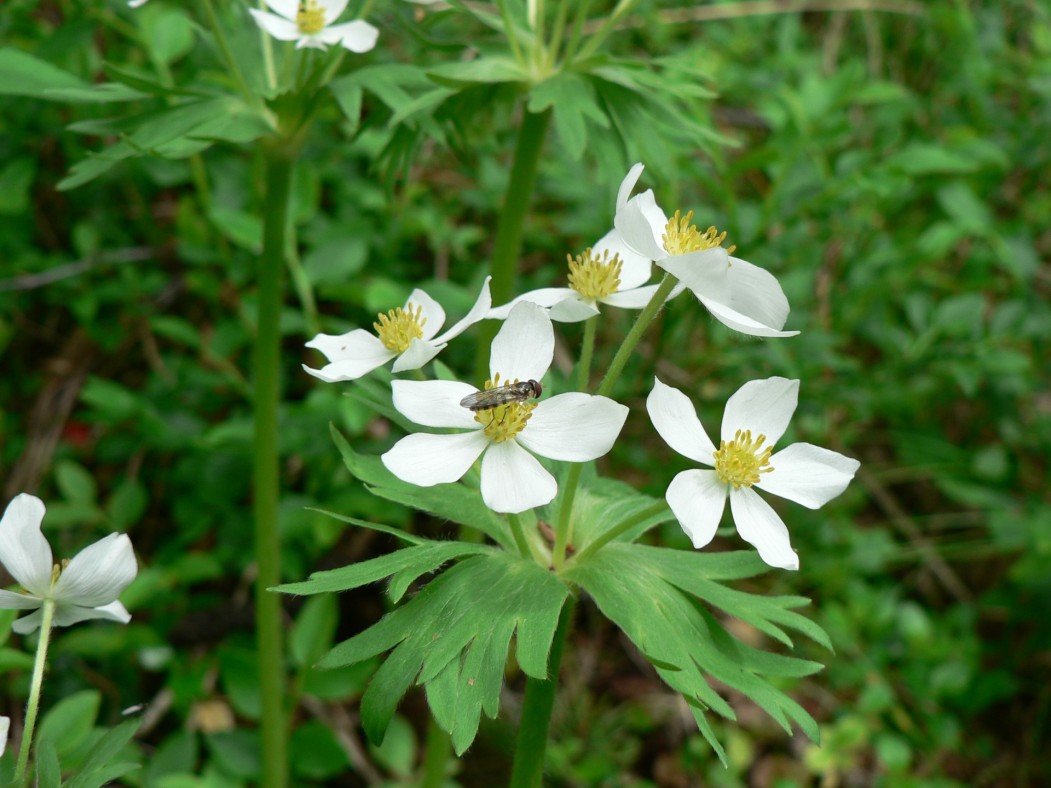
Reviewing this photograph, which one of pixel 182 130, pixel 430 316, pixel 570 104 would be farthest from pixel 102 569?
pixel 570 104

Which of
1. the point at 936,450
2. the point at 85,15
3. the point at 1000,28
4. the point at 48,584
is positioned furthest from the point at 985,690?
the point at 85,15

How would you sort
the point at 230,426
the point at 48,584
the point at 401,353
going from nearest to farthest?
the point at 48,584 → the point at 401,353 → the point at 230,426

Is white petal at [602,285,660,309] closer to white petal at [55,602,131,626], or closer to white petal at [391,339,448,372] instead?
white petal at [391,339,448,372]

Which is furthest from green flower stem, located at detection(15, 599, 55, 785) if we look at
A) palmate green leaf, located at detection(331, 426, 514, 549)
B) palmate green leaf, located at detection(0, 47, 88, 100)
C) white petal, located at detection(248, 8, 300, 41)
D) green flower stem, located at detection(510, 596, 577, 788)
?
palmate green leaf, located at detection(0, 47, 88, 100)

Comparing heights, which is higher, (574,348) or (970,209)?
(970,209)

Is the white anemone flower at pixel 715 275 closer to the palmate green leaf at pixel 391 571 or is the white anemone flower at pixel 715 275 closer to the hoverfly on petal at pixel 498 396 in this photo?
the hoverfly on petal at pixel 498 396

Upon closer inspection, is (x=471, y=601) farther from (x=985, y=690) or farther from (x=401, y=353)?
(x=985, y=690)

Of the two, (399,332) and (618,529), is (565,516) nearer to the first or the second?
(618,529)
